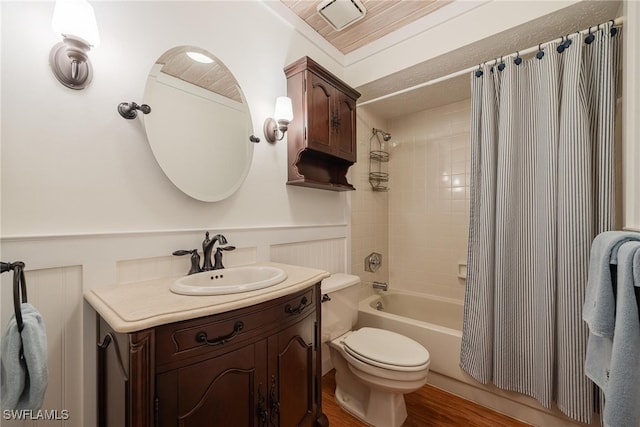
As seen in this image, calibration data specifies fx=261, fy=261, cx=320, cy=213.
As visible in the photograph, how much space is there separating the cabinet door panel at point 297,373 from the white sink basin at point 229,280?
8.6 inches

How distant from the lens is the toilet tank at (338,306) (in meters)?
1.57

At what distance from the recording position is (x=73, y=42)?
0.84m

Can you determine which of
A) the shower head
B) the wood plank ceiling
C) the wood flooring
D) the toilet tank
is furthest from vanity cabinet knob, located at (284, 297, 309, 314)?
the shower head

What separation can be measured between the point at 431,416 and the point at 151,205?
1.91 m

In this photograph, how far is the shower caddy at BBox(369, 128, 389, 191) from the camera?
2.57 metres

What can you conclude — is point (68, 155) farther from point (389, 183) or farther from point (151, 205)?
point (389, 183)

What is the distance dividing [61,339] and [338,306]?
127 centimetres

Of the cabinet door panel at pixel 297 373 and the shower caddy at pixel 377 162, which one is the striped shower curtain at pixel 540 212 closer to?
the shower caddy at pixel 377 162

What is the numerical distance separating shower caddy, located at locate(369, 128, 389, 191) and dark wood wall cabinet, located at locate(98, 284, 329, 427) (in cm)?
172

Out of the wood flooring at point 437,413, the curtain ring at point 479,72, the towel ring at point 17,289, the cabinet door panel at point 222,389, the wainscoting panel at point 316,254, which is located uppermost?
the curtain ring at point 479,72

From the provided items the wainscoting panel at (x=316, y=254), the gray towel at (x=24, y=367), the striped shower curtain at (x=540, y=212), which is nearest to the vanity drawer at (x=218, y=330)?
the gray towel at (x=24, y=367)

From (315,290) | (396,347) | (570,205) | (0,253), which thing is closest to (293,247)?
(315,290)

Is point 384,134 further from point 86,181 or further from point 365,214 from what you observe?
point 86,181

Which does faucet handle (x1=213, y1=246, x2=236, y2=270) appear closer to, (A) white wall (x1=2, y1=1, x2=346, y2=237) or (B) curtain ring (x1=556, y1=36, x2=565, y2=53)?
(A) white wall (x1=2, y1=1, x2=346, y2=237)
